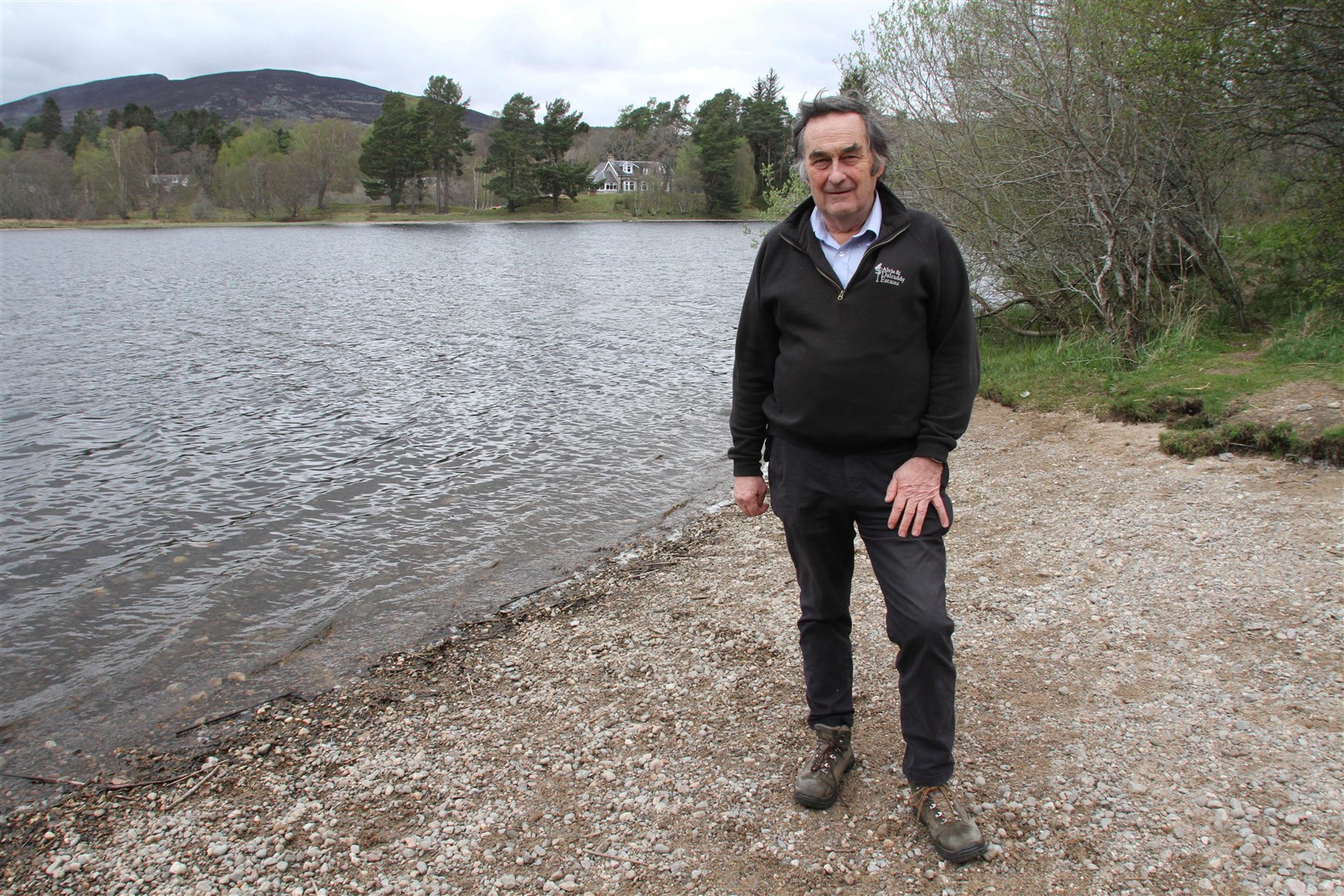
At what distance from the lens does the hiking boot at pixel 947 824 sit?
370 centimetres

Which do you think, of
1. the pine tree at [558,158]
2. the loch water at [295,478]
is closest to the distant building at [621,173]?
the pine tree at [558,158]

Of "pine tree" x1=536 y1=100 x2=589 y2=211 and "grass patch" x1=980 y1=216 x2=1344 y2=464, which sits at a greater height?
"pine tree" x1=536 y1=100 x2=589 y2=211

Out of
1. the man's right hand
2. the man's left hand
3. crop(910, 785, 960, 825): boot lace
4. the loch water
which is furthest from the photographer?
the loch water

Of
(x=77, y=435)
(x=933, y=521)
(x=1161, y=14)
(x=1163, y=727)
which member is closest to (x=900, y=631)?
(x=933, y=521)

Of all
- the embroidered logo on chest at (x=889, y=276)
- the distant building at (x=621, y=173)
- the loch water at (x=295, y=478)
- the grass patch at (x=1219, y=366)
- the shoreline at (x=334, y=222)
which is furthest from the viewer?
the distant building at (x=621, y=173)

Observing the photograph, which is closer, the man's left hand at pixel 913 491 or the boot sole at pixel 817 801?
the man's left hand at pixel 913 491

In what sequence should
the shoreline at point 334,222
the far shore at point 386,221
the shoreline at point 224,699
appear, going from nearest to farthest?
the shoreline at point 224,699 < the shoreline at point 334,222 < the far shore at point 386,221

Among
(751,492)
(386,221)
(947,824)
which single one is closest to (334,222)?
(386,221)

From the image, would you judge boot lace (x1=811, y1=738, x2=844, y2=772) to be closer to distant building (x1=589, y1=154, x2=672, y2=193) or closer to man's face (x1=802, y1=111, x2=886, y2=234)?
man's face (x1=802, y1=111, x2=886, y2=234)

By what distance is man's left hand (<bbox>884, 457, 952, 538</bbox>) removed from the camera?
3479 mm

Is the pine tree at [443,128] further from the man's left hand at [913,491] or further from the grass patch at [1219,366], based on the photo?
the man's left hand at [913,491]

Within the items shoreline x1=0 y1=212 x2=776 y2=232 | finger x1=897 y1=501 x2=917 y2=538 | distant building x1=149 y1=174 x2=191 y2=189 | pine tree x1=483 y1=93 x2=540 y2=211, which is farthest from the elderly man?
distant building x1=149 y1=174 x2=191 y2=189

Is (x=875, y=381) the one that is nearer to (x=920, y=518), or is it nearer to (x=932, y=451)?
(x=932, y=451)

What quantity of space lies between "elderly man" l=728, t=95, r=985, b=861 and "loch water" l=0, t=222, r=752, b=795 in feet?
14.8
